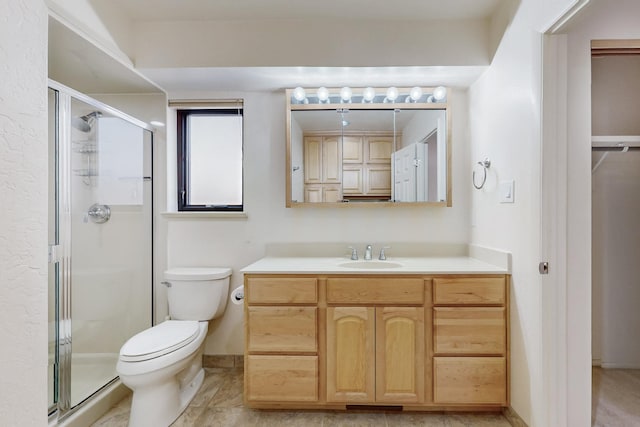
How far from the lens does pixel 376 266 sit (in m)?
2.02

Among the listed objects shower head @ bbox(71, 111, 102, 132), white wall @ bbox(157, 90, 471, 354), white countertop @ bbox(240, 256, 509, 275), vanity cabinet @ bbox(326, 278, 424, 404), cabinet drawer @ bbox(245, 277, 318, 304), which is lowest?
vanity cabinet @ bbox(326, 278, 424, 404)

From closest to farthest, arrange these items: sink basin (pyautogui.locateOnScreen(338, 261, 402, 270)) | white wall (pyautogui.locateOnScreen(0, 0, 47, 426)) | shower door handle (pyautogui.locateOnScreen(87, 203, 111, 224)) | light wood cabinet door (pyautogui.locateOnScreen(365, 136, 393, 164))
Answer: white wall (pyautogui.locateOnScreen(0, 0, 47, 426))
shower door handle (pyautogui.locateOnScreen(87, 203, 111, 224))
sink basin (pyautogui.locateOnScreen(338, 261, 402, 270))
light wood cabinet door (pyautogui.locateOnScreen(365, 136, 393, 164))

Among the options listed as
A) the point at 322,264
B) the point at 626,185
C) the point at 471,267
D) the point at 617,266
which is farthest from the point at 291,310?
the point at 626,185

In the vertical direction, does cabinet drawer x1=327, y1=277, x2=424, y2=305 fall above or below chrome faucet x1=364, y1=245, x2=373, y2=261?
below

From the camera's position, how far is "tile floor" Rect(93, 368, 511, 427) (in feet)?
5.42

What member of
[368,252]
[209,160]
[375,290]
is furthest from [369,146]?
[209,160]

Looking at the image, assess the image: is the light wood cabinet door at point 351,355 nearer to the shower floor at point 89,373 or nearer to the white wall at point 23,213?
the white wall at point 23,213

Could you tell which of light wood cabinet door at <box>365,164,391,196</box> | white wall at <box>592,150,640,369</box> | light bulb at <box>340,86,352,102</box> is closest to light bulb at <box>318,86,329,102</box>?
light bulb at <box>340,86,352,102</box>

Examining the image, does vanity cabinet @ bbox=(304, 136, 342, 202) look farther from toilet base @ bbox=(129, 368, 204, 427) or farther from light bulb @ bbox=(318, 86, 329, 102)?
toilet base @ bbox=(129, 368, 204, 427)

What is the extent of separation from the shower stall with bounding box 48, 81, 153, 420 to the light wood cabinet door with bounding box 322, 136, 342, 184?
1311 mm

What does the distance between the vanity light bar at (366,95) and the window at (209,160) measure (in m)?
0.57

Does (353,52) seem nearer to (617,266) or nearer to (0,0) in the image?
(0,0)

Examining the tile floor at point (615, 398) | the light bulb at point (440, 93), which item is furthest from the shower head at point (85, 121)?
the tile floor at point (615, 398)

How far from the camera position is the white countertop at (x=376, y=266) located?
166 cm
